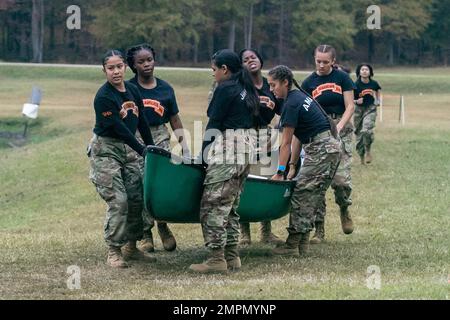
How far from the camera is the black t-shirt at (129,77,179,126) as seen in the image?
982 centimetres

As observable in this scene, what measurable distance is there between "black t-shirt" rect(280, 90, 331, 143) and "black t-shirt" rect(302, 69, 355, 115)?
1233 millimetres

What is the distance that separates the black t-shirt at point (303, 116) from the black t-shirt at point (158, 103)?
1362mm

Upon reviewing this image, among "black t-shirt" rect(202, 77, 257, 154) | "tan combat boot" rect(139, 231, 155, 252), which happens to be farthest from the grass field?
"black t-shirt" rect(202, 77, 257, 154)

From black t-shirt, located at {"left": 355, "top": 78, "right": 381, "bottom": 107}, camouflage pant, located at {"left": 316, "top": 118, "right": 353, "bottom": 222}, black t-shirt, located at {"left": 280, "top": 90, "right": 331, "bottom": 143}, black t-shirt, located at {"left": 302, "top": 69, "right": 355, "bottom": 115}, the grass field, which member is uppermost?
black t-shirt, located at {"left": 302, "top": 69, "right": 355, "bottom": 115}

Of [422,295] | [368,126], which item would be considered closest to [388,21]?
[368,126]

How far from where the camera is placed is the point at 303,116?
30.5 ft

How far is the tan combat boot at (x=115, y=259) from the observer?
29.0ft

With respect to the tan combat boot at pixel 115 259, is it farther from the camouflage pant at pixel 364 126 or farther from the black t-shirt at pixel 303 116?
the camouflage pant at pixel 364 126

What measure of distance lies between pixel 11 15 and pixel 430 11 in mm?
33287

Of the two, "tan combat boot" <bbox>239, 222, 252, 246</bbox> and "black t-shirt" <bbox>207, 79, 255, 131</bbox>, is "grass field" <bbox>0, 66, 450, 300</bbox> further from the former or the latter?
"black t-shirt" <bbox>207, 79, 255, 131</bbox>

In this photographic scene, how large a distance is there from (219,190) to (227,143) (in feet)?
1.46

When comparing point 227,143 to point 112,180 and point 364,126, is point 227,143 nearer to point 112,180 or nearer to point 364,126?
point 112,180

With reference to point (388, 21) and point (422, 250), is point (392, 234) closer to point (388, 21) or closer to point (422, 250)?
point (422, 250)

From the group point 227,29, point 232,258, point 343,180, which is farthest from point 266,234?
point 227,29
